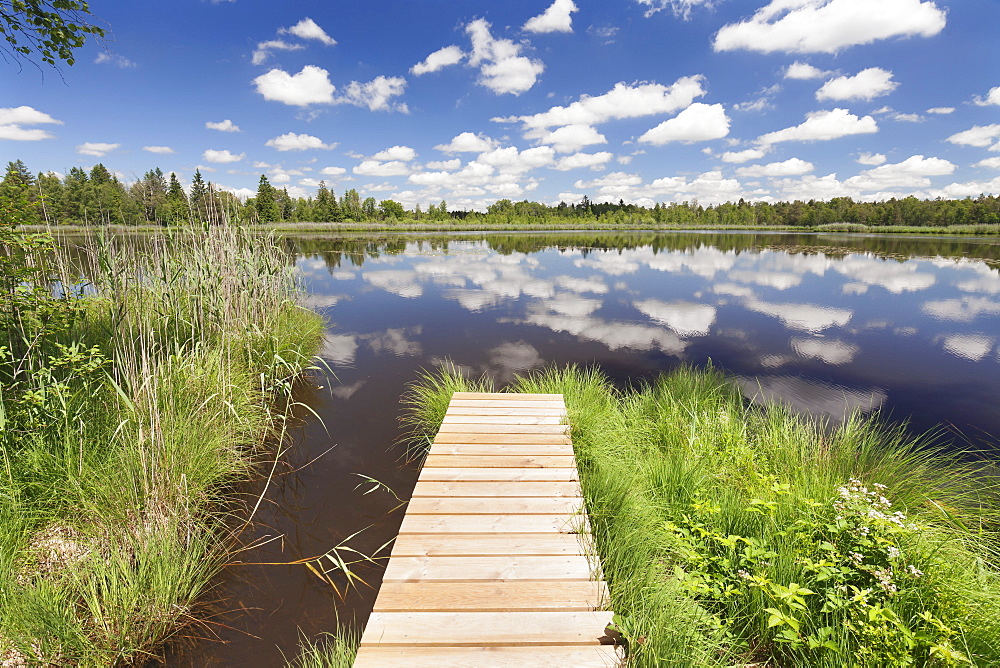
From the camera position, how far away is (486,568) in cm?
228

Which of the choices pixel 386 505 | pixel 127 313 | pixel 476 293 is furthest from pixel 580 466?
pixel 476 293

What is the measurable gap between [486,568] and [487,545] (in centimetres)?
19

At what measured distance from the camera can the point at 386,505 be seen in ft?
12.5

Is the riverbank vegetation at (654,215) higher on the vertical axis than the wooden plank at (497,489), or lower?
higher

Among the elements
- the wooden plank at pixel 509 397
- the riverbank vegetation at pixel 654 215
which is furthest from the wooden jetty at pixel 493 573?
the riverbank vegetation at pixel 654 215

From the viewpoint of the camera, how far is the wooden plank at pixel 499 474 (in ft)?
10.6

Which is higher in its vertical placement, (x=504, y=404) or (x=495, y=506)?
(x=504, y=404)

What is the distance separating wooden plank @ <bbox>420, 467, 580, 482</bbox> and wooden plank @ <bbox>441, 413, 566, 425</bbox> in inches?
35.9

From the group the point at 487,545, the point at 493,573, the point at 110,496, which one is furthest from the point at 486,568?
the point at 110,496

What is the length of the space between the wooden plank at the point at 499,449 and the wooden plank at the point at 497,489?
481 millimetres

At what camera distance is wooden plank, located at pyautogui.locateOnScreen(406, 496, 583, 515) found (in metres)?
2.81

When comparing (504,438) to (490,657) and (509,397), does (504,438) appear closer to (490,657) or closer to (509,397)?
(509,397)

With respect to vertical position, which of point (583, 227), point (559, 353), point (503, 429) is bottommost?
point (559, 353)

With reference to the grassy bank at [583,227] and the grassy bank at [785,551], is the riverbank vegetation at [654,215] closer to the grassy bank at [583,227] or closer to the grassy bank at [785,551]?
the grassy bank at [583,227]
